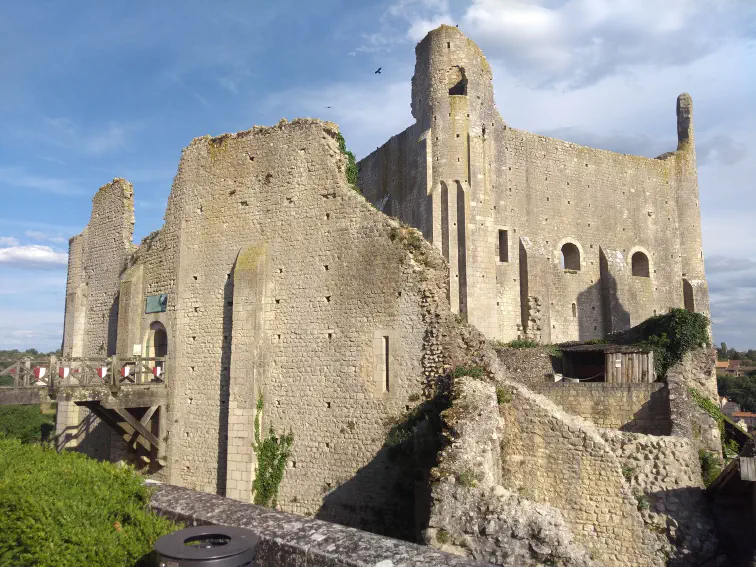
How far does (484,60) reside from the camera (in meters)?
22.9

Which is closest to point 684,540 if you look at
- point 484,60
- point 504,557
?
point 504,557

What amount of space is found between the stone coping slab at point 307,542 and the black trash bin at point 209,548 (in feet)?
1.11

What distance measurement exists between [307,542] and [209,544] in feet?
2.18

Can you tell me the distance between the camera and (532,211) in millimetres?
24703

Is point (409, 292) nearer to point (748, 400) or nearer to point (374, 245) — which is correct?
point (374, 245)

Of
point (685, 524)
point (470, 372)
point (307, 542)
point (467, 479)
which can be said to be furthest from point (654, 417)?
point (307, 542)

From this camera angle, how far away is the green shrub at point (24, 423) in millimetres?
28062

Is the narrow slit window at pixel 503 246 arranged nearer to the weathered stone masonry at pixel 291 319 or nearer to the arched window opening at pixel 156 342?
the weathered stone masonry at pixel 291 319

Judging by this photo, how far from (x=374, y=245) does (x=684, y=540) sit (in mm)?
6925

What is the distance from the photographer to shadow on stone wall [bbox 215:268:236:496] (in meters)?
12.8

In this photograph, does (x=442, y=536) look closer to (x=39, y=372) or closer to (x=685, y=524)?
(x=685, y=524)

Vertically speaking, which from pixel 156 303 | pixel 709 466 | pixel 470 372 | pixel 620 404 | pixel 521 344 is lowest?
pixel 709 466

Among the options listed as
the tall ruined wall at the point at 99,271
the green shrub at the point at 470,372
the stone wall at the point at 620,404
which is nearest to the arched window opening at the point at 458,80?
the tall ruined wall at the point at 99,271

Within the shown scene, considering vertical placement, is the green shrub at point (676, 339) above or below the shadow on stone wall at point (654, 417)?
above
